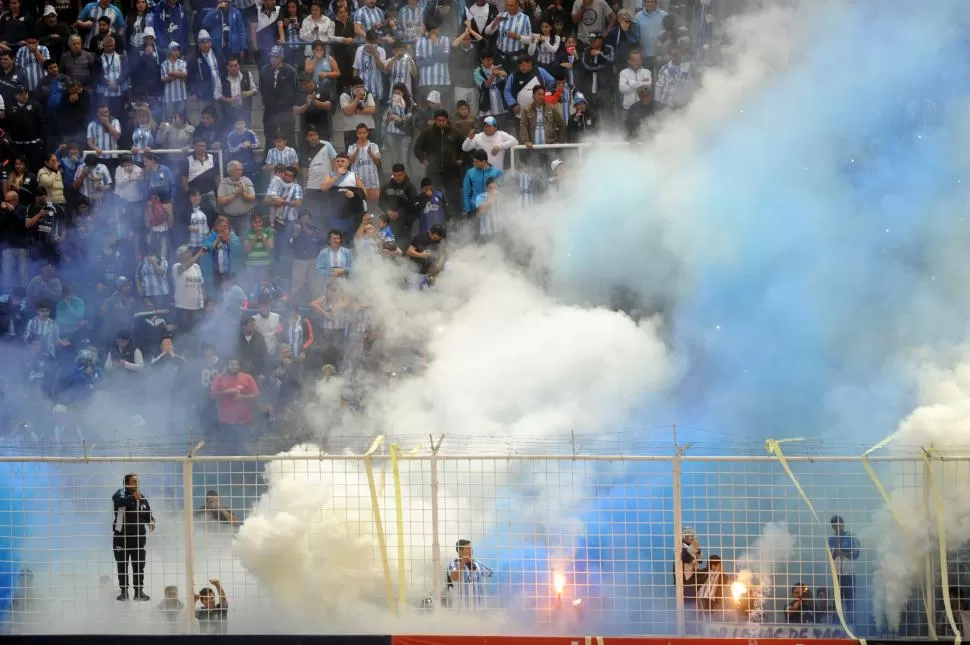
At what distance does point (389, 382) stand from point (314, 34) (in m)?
4.68

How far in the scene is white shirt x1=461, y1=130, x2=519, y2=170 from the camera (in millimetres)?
15844

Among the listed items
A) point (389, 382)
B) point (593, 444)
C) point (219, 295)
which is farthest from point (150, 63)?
point (593, 444)

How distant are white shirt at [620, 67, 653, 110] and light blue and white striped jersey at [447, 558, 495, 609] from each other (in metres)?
7.55

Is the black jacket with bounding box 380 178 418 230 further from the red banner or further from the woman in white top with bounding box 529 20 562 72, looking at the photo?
the red banner

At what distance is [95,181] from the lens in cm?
1662

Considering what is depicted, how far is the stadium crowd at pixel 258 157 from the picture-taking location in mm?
15398

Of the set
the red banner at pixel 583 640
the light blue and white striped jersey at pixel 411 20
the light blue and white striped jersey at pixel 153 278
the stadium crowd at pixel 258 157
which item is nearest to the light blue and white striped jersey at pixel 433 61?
the stadium crowd at pixel 258 157

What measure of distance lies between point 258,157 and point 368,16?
2018mm

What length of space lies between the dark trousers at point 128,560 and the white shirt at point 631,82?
8.13m

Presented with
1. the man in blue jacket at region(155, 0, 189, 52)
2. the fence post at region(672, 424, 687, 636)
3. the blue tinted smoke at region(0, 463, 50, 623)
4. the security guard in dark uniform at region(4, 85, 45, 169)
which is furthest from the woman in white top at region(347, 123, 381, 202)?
the fence post at region(672, 424, 687, 636)

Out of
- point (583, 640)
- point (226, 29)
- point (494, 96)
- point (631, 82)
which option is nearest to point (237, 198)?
point (226, 29)

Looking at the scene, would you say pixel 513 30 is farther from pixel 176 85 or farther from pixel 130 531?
pixel 130 531

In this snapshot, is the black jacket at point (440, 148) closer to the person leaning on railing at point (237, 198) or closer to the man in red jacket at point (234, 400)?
the person leaning on railing at point (237, 198)

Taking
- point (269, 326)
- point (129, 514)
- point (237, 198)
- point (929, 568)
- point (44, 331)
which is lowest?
point (929, 568)
